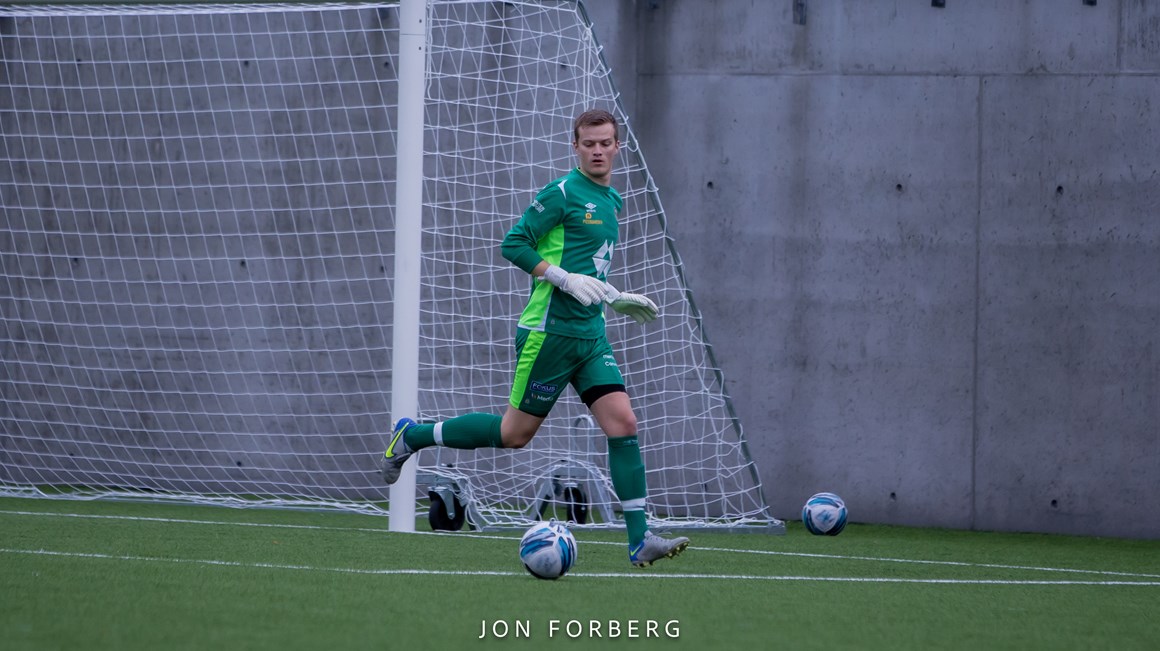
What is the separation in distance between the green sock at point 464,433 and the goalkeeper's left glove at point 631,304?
2.15 feet

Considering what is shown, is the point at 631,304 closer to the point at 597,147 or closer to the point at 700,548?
the point at 597,147

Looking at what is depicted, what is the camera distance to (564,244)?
5230mm

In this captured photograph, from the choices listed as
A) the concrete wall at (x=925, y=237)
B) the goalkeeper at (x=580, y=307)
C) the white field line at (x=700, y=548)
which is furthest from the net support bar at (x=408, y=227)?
the concrete wall at (x=925, y=237)

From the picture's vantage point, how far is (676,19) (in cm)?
853

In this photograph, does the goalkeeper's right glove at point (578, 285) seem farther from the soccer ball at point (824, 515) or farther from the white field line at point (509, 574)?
the soccer ball at point (824, 515)

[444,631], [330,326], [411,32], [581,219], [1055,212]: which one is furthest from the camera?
[330,326]

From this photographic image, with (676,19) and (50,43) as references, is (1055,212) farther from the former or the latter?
(50,43)

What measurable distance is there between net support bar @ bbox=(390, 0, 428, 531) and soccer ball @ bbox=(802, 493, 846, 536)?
1.82 meters

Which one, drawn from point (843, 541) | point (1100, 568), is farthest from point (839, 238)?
point (1100, 568)

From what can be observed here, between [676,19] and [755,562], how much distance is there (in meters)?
3.98

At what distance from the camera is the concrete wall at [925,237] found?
8.02 meters

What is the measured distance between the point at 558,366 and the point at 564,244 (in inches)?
17.7

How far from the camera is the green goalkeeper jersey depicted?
515 cm

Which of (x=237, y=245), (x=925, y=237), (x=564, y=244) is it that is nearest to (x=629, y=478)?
(x=564, y=244)
